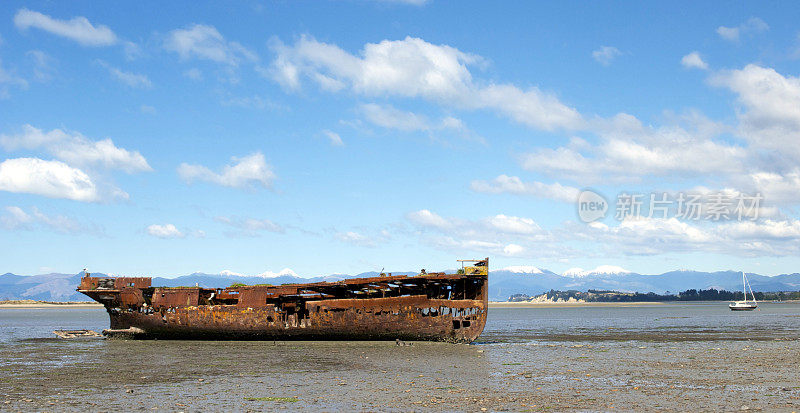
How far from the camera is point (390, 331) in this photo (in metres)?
36.9

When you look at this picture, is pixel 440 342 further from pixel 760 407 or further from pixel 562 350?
pixel 760 407

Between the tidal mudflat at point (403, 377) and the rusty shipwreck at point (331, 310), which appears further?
the rusty shipwreck at point (331, 310)

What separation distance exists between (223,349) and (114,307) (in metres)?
14.3

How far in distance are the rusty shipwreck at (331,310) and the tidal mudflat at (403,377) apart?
1740 millimetres

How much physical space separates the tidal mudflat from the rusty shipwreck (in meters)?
1.74

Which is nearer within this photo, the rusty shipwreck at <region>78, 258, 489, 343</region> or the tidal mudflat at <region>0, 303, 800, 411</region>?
the tidal mudflat at <region>0, 303, 800, 411</region>

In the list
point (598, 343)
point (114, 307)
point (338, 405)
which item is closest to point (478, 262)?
point (598, 343)

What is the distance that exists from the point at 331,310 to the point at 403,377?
15.6m

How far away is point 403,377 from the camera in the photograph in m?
22.5

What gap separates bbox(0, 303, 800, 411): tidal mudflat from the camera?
17250mm

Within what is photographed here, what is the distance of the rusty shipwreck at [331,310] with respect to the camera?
36.9 m

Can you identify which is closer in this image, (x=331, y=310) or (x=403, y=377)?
(x=403, y=377)

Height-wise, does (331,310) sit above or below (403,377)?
above

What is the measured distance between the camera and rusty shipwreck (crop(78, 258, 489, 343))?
36.9m
